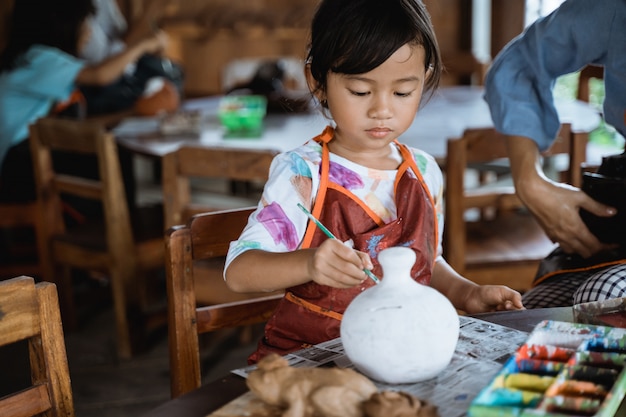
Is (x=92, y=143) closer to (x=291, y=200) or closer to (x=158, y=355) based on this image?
(x=158, y=355)

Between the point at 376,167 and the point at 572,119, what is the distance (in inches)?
82.7

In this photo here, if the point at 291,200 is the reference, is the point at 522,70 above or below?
above

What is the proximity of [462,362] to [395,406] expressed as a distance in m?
0.25

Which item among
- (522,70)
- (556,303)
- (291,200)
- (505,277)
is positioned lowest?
(505,277)

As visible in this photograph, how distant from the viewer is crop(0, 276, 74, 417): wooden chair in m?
1.05

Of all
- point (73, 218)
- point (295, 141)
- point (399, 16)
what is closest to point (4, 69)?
point (73, 218)

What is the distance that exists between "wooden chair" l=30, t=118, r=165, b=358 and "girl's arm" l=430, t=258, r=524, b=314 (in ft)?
5.20

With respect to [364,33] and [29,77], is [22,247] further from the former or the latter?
[364,33]

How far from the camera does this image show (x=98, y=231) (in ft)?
10.4

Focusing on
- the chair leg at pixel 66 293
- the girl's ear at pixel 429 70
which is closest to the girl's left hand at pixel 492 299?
the girl's ear at pixel 429 70

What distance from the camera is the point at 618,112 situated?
5.85 feet

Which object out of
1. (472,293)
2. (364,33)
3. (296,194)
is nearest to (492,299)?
(472,293)

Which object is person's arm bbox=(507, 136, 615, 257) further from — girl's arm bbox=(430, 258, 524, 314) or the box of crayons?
the box of crayons

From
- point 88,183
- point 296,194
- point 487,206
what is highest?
point 296,194
